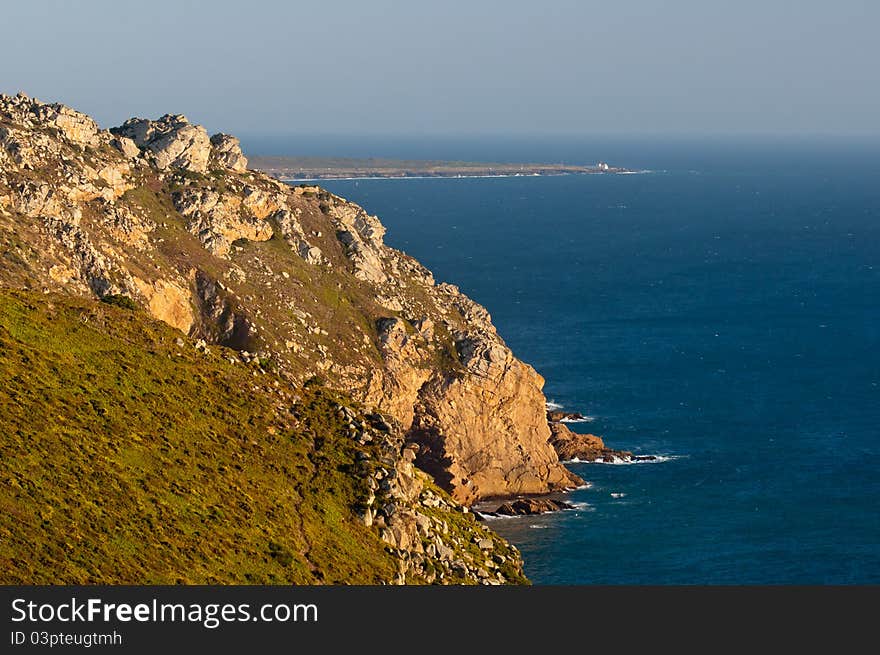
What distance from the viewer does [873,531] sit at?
99.8 m

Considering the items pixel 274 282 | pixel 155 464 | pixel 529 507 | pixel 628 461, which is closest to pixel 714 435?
pixel 628 461

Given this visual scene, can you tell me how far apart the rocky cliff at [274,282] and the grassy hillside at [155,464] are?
1015 inches

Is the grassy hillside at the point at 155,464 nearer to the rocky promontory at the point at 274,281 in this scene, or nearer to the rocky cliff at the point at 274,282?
the rocky promontory at the point at 274,281

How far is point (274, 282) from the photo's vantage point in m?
113

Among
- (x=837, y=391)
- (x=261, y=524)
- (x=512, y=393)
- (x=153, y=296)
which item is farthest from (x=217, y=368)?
(x=837, y=391)

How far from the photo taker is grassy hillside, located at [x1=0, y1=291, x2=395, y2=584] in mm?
51250

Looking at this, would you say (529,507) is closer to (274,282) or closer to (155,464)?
(274,282)

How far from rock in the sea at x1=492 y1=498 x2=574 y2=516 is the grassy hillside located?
3333 cm

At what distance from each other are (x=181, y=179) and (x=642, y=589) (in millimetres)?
85513

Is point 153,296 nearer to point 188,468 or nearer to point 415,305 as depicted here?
point 415,305

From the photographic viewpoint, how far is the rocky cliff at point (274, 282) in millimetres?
102812

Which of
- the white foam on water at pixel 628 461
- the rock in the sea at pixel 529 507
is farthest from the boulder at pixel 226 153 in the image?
the rock in the sea at pixel 529 507

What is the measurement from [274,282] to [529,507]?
2904cm

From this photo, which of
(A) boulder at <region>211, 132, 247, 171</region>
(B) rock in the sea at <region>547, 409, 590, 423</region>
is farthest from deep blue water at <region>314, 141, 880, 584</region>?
(A) boulder at <region>211, 132, 247, 171</region>
